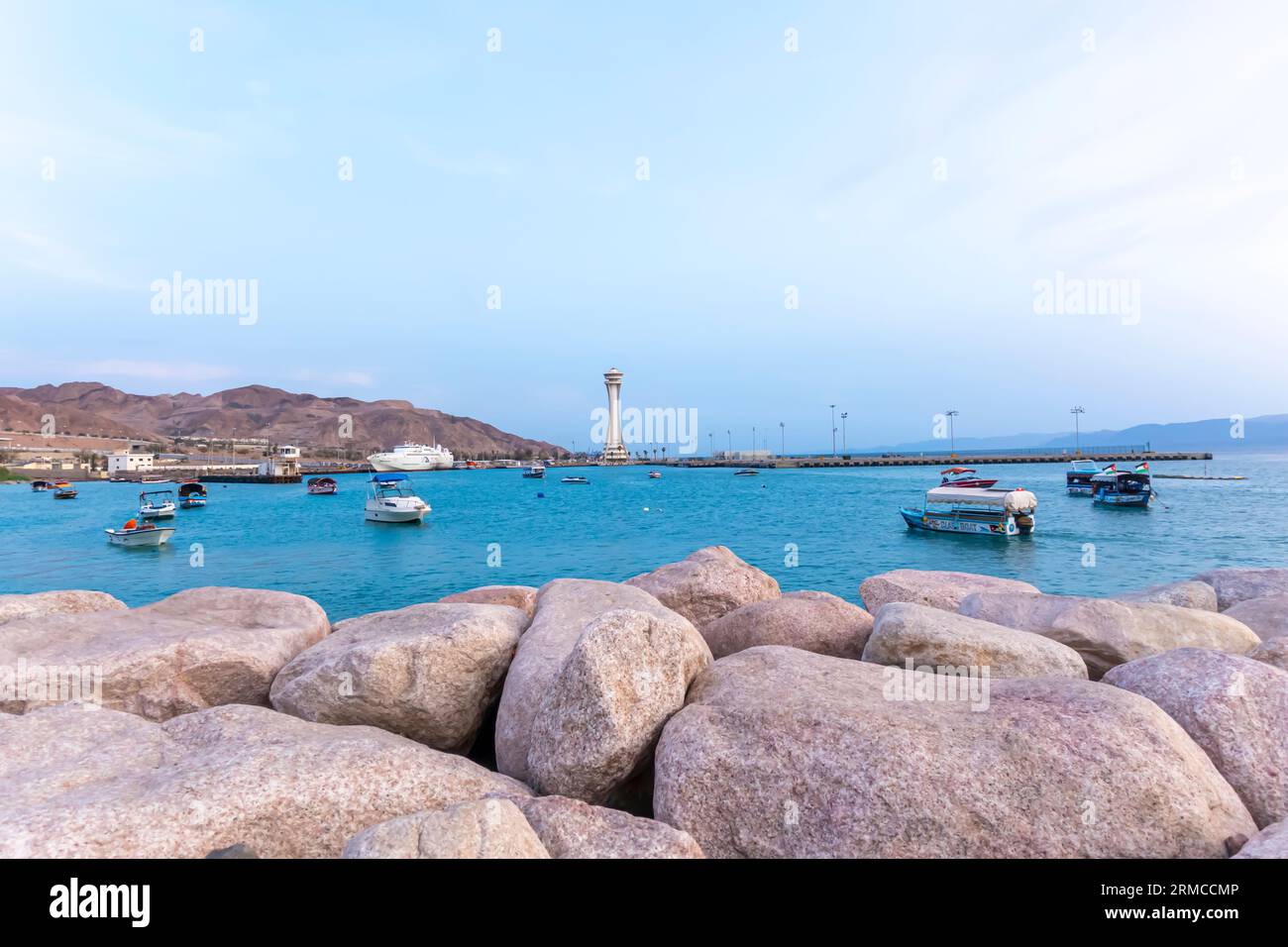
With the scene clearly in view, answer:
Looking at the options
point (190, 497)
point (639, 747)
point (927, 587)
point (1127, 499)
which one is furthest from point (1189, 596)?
point (190, 497)

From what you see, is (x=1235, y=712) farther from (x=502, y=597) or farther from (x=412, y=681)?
(x=502, y=597)

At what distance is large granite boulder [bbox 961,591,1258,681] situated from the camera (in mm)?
8672

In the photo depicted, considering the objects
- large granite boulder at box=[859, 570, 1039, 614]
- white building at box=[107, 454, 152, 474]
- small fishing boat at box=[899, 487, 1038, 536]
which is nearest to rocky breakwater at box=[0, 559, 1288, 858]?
large granite boulder at box=[859, 570, 1039, 614]

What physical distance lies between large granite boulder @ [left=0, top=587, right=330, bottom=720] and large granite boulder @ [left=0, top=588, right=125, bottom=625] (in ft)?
4.05

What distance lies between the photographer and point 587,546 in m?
46.6

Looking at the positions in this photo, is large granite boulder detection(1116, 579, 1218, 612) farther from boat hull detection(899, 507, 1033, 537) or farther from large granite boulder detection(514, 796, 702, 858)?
boat hull detection(899, 507, 1033, 537)

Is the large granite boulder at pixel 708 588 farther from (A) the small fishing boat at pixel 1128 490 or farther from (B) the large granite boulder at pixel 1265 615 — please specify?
(A) the small fishing boat at pixel 1128 490

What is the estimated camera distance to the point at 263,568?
127ft

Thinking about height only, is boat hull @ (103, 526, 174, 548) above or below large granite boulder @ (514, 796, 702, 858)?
below

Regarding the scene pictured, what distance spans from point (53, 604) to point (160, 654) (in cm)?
433

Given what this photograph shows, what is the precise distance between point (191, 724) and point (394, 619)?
303 cm

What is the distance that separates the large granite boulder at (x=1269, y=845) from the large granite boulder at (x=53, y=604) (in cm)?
1355
